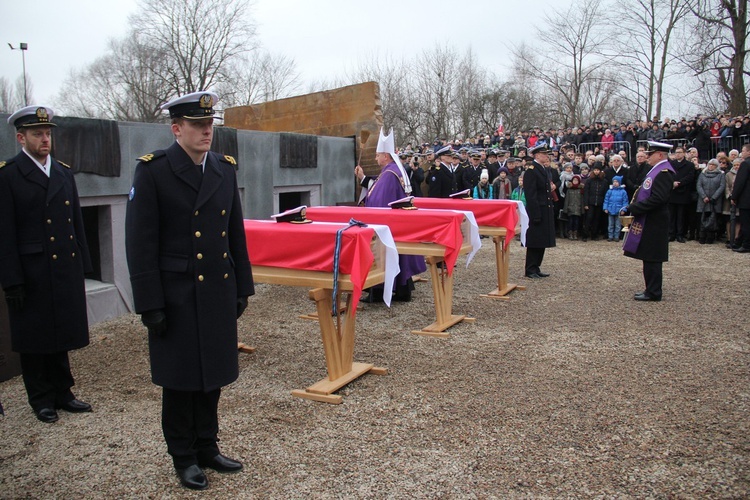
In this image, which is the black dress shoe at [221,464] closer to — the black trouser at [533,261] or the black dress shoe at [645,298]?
the black dress shoe at [645,298]

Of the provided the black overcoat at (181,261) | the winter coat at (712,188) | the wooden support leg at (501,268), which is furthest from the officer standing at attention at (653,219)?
the black overcoat at (181,261)

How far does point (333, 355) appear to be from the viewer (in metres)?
5.29

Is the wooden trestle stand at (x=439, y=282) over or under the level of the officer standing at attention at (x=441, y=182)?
under

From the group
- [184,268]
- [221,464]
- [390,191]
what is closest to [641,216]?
[390,191]

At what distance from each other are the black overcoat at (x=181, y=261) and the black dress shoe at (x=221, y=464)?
524 millimetres

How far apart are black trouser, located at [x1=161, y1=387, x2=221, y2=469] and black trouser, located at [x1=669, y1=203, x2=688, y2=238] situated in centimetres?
1238

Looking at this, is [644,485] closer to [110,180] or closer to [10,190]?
[10,190]

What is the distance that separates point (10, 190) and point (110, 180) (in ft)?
10.3

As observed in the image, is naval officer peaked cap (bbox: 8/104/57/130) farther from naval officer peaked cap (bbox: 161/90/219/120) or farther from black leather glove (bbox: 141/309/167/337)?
black leather glove (bbox: 141/309/167/337)

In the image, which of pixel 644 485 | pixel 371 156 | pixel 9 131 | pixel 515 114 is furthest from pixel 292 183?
pixel 515 114

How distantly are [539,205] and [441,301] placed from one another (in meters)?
3.38

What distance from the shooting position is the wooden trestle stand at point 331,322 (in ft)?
16.6

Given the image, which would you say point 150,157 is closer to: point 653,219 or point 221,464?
point 221,464

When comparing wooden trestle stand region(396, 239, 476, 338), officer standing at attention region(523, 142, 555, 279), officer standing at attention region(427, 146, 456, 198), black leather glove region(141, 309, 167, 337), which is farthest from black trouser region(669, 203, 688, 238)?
black leather glove region(141, 309, 167, 337)
